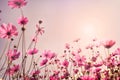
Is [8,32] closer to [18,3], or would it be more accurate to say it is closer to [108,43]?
[18,3]

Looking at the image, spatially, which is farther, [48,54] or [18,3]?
[48,54]

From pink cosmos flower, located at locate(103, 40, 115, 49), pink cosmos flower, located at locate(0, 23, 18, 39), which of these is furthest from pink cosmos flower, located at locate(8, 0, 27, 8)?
pink cosmos flower, located at locate(103, 40, 115, 49)

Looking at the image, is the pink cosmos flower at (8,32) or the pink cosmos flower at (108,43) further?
the pink cosmos flower at (108,43)

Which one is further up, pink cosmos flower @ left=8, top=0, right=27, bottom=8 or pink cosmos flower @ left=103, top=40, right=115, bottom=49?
pink cosmos flower @ left=8, top=0, right=27, bottom=8

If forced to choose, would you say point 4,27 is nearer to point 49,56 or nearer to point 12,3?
point 12,3

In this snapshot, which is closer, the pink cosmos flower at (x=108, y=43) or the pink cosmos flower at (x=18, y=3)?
the pink cosmos flower at (x=18, y=3)

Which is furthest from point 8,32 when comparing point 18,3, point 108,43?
point 108,43

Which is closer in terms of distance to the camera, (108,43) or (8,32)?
(8,32)

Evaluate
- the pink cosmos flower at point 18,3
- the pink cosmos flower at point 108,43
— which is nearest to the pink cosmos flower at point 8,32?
the pink cosmos flower at point 18,3

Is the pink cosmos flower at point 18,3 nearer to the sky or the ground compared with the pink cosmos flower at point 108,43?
nearer to the sky

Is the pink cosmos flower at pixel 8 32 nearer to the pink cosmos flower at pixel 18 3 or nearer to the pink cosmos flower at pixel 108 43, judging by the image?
the pink cosmos flower at pixel 18 3

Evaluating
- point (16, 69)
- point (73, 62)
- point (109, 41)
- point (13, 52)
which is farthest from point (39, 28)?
point (73, 62)

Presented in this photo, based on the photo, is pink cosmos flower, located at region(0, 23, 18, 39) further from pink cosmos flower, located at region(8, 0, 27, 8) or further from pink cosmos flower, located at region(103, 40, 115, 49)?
pink cosmos flower, located at region(103, 40, 115, 49)

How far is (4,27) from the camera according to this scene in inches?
144
